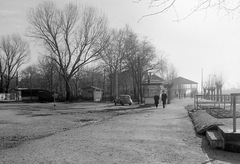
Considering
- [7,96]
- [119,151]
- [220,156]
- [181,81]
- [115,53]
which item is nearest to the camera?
[220,156]

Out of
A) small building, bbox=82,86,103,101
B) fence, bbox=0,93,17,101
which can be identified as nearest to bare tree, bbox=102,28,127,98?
small building, bbox=82,86,103,101

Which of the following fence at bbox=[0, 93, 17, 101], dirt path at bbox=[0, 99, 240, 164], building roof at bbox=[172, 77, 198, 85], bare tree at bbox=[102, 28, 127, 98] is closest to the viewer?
dirt path at bbox=[0, 99, 240, 164]

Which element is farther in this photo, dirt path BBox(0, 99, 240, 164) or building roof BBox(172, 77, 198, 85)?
building roof BBox(172, 77, 198, 85)

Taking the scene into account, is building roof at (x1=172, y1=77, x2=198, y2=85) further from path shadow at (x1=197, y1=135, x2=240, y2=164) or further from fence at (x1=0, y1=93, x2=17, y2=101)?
path shadow at (x1=197, y1=135, x2=240, y2=164)

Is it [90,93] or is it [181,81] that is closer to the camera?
[90,93]

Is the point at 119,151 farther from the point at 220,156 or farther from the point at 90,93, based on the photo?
the point at 90,93

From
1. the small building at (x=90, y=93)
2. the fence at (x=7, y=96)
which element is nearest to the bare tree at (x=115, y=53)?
the small building at (x=90, y=93)

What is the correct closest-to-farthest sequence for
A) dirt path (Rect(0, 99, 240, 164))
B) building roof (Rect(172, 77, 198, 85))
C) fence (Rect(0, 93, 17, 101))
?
dirt path (Rect(0, 99, 240, 164)) < fence (Rect(0, 93, 17, 101)) < building roof (Rect(172, 77, 198, 85))

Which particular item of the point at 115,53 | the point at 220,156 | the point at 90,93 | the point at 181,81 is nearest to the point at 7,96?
the point at 90,93

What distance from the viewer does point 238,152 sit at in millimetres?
6492

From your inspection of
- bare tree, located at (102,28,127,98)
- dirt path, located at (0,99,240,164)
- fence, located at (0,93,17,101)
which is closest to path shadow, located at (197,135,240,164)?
dirt path, located at (0,99,240,164)

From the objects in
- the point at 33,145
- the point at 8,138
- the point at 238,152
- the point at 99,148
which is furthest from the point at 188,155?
the point at 8,138

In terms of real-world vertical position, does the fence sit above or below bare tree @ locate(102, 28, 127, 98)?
below

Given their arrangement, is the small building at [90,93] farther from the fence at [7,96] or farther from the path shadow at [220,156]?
the path shadow at [220,156]
